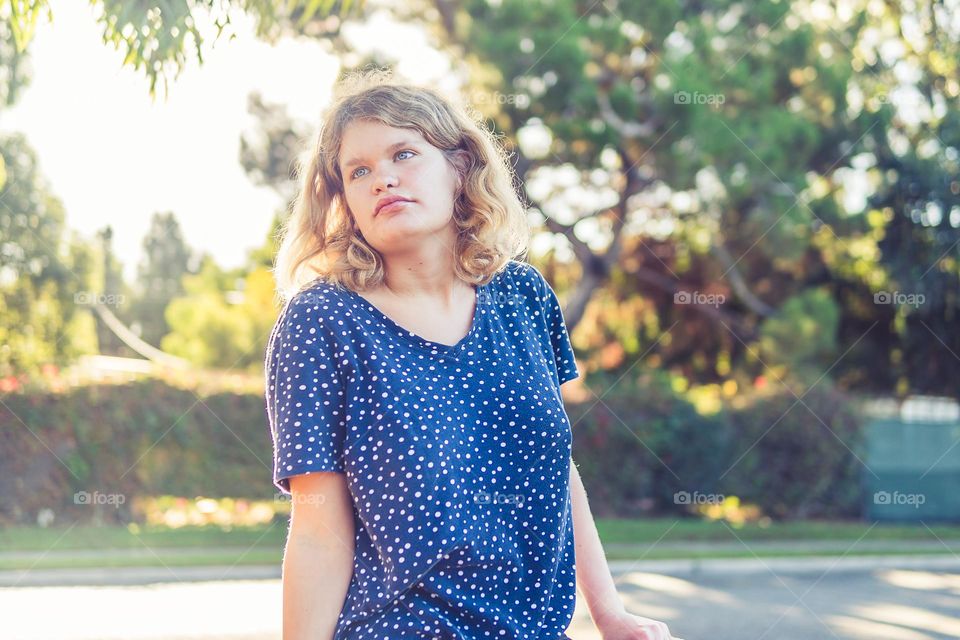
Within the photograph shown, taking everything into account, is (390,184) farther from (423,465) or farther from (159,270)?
(159,270)

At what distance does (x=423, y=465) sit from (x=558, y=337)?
0.52 meters

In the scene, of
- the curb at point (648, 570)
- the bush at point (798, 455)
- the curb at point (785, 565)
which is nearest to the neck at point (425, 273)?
the curb at point (648, 570)

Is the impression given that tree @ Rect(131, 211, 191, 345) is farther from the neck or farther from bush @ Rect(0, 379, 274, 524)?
the neck

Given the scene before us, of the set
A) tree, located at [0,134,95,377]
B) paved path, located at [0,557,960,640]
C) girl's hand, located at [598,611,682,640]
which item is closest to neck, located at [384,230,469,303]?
girl's hand, located at [598,611,682,640]

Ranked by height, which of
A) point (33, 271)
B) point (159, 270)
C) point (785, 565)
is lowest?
point (785, 565)

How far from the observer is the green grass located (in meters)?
9.52

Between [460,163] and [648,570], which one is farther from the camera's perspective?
[648,570]

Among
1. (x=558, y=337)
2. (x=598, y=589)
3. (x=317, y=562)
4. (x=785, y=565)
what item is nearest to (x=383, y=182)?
(x=558, y=337)

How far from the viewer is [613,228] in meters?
16.0

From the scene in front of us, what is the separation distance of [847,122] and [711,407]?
603cm

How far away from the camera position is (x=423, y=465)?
155cm

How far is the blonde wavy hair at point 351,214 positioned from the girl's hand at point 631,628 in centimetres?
61

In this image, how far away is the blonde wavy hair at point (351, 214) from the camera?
A: 1.77 m

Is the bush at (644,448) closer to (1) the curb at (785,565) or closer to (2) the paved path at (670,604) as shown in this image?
(1) the curb at (785,565)
